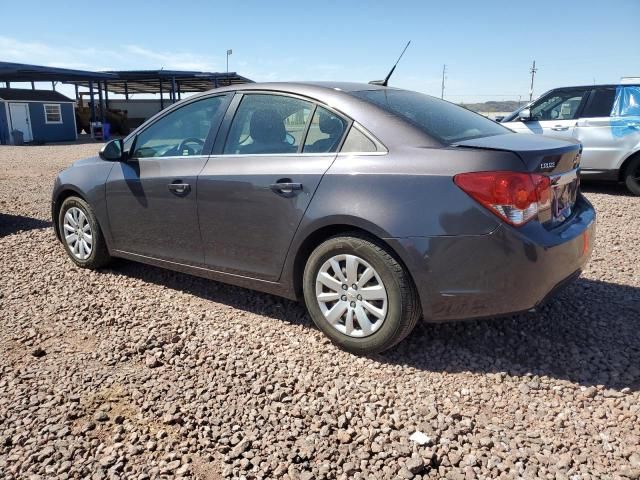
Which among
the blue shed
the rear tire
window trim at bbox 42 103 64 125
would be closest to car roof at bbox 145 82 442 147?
the rear tire

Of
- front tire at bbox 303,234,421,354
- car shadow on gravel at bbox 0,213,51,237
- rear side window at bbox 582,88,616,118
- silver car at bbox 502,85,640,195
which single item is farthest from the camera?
rear side window at bbox 582,88,616,118

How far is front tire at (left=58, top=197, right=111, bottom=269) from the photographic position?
469 centimetres

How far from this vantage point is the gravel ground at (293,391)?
2.34m

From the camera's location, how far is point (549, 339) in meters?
3.40

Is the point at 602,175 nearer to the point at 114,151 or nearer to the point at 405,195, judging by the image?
the point at 405,195

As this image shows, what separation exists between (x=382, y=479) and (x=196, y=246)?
225 cm

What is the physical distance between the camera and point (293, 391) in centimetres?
290

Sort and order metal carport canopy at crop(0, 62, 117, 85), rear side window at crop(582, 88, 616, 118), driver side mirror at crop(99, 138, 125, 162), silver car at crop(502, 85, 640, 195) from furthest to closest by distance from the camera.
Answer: metal carport canopy at crop(0, 62, 117, 85)
rear side window at crop(582, 88, 616, 118)
silver car at crop(502, 85, 640, 195)
driver side mirror at crop(99, 138, 125, 162)

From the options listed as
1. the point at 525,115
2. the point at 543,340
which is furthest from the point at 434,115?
the point at 525,115

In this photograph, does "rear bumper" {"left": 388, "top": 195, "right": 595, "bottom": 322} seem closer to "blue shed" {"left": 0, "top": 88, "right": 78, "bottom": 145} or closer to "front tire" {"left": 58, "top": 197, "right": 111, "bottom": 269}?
"front tire" {"left": 58, "top": 197, "right": 111, "bottom": 269}

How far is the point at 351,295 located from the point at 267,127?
1314 millimetres

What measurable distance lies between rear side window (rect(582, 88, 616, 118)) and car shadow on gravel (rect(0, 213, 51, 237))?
8.19m

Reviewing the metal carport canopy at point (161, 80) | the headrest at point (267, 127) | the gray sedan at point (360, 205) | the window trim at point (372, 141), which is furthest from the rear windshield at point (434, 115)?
the metal carport canopy at point (161, 80)

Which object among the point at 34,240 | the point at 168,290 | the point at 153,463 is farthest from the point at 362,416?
the point at 34,240
